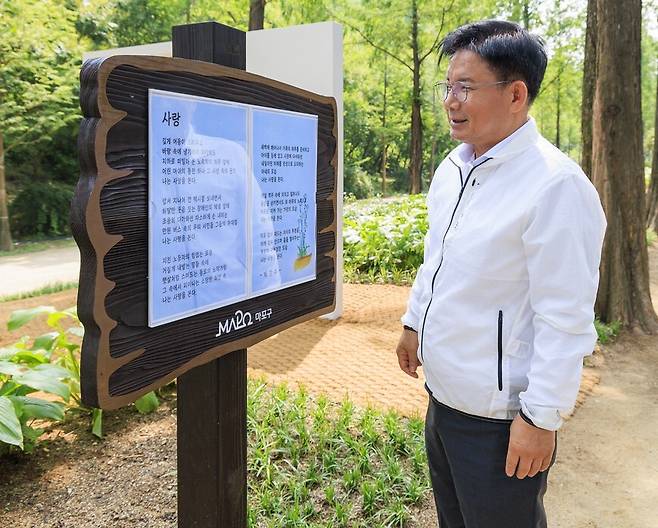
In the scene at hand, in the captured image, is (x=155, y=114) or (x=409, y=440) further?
(x=409, y=440)

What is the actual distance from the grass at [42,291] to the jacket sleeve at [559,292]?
7.92m

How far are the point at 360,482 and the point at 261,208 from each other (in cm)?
162

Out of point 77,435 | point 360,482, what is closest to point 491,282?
point 360,482

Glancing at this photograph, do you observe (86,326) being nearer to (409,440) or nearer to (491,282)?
(491,282)

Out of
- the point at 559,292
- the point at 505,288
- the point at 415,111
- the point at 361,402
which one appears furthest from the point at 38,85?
the point at 559,292

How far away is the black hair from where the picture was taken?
1.60m

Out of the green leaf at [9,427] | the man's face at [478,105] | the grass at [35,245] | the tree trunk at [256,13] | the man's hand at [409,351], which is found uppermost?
the tree trunk at [256,13]

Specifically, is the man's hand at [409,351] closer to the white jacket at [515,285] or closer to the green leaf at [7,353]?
the white jacket at [515,285]

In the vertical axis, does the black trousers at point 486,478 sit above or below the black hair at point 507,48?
below

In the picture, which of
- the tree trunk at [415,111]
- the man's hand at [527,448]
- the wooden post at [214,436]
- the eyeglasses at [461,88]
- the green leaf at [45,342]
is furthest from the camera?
the tree trunk at [415,111]

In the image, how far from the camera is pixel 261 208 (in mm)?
1933

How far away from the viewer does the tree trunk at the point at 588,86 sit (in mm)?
6410

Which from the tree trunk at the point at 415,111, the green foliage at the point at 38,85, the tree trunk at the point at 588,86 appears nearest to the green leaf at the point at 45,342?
the tree trunk at the point at 588,86

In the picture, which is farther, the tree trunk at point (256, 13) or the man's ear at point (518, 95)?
the tree trunk at point (256, 13)
